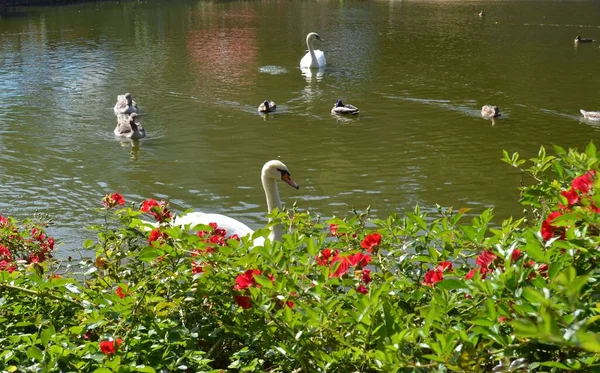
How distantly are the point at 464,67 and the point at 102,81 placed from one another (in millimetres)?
9859

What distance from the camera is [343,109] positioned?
15.5 metres

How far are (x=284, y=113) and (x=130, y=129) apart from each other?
3543 millimetres

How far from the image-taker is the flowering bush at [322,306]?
2.45m

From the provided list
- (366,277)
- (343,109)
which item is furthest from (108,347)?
(343,109)

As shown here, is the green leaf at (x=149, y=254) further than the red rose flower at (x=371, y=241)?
No

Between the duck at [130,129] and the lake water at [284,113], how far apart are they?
18 cm

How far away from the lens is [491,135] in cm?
1444

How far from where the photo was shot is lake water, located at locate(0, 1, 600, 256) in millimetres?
11180

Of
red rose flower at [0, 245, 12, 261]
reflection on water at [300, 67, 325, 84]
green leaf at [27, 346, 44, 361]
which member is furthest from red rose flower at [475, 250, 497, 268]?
reflection on water at [300, 67, 325, 84]

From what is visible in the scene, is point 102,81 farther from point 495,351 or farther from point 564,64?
point 495,351

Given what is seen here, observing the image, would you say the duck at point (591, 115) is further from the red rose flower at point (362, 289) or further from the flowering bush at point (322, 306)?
the red rose flower at point (362, 289)

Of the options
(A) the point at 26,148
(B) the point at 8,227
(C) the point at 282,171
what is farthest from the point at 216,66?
(B) the point at 8,227

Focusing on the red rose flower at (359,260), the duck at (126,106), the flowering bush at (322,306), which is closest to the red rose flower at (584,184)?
the flowering bush at (322,306)

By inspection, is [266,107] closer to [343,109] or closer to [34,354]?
[343,109]
